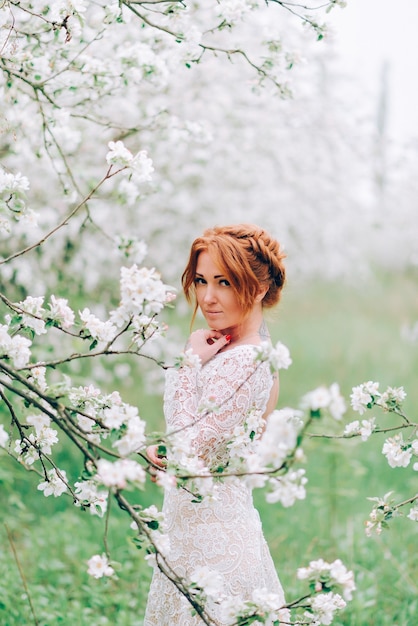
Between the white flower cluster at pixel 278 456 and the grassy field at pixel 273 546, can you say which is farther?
the grassy field at pixel 273 546

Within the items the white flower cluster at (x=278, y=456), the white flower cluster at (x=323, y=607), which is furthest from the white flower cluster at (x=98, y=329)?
the white flower cluster at (x=323, y=607)

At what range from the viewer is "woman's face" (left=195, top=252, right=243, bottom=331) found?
7.52ft

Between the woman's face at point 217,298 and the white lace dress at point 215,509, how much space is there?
0.11m

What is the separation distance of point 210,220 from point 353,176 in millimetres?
3577

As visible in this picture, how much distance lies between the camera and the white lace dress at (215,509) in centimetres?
217

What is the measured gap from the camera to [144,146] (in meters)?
Answer: 5.83

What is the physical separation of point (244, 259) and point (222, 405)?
→ 0.45 m

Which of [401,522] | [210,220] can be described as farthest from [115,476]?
[210,220]

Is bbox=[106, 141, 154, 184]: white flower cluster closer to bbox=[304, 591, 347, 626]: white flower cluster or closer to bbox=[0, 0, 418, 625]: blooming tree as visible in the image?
bbox=[0, 0, 418, 625]: blooming tree

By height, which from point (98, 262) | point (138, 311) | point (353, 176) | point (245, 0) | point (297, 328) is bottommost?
point (138, 311)

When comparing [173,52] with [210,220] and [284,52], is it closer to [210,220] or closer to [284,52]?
[284,52]

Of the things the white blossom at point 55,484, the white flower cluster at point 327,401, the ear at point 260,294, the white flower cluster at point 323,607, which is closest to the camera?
the white flower cluster at point 327,401

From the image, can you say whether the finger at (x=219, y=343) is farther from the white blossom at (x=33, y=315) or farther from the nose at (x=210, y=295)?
the white blossom at (x=33, y=315)

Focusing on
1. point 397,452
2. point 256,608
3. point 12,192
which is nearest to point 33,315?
point 12,192
